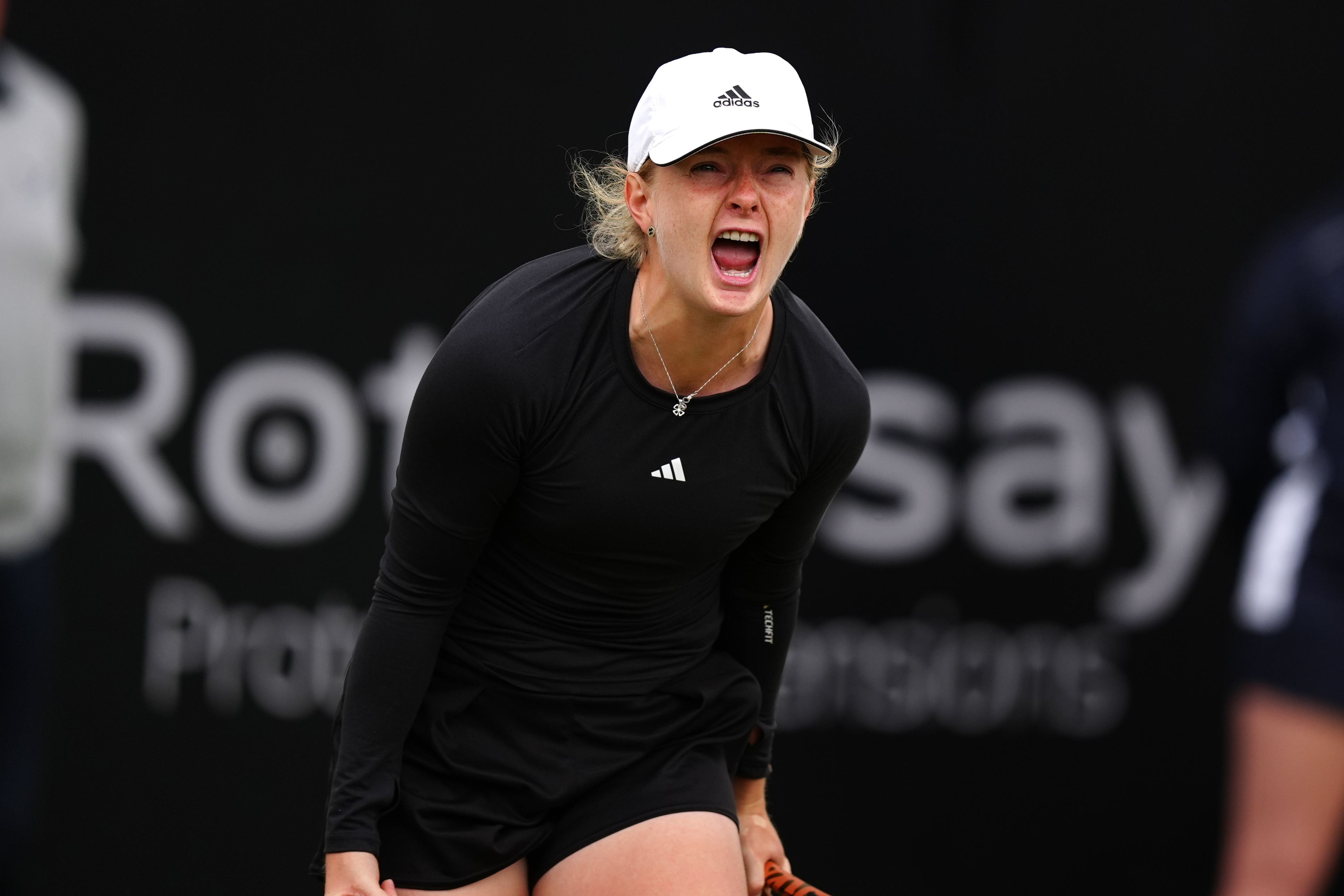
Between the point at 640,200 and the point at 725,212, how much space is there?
0.48 feet

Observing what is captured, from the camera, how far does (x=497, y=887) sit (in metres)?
1.99

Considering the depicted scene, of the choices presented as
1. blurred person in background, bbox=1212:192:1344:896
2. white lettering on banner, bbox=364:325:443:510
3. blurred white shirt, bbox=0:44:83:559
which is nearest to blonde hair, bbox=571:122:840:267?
white lettering on banner, bbox=364:325:443:510

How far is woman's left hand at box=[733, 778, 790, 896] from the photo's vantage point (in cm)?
A: 219

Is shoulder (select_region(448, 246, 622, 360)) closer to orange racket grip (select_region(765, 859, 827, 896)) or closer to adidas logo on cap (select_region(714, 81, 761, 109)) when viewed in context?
adidas logo on cap (select_region(714, 81, 761, 109))

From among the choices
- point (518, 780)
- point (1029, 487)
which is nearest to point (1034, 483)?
point (1029, 487)

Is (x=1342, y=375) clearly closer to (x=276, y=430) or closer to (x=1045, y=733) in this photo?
(x=1045, y=733)

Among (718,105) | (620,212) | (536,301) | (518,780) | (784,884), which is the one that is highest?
(718,105)

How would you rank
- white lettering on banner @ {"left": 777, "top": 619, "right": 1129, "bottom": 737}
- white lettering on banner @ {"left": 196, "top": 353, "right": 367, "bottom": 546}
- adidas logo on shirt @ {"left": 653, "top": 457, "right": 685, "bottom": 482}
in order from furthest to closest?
white lettering on banner @ {"left": 777, "top": 619, "right": 1129, "bottom": 737}, white lettering on banner @ {"left": 196, "top": 353, "right": 367, "bottom": 546}, adidas logo on shirt @ {"left": 653, "top": 457, "right": 685, "bottom": 482}

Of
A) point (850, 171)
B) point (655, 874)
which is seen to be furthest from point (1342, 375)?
point (655, 874)

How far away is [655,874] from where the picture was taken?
1944 millimetres

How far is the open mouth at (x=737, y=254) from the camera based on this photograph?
1.81 meters

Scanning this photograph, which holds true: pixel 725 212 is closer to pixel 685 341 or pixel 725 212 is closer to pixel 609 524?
pixel 685 341

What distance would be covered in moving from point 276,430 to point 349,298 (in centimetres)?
35

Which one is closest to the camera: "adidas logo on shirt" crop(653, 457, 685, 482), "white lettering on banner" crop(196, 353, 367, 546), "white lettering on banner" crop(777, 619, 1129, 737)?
"adidas logo on shirt" crop(653, 457, 685, 482)
